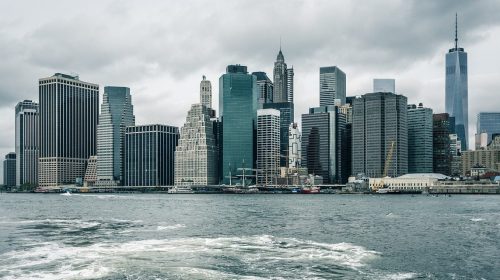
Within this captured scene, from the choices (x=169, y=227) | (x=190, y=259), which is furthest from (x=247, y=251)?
(x=169, y=227)

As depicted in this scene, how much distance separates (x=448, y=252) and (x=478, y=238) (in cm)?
→ 1466

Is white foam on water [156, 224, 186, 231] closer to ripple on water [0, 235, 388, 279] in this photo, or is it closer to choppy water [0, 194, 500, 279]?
choppy water [0, 194, 500, 279]

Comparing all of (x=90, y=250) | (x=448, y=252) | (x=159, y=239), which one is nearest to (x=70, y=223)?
(x=159, y=239)

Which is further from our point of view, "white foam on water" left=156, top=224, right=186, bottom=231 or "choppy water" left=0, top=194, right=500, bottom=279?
"white foam on water" left=156, top=224, right=186, bottom=231

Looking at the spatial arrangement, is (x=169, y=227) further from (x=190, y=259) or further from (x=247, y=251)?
(x=190, y=259)

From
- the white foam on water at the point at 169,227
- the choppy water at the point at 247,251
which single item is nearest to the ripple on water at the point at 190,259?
the choppy water at the point at 247,251

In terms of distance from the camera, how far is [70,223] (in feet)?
307

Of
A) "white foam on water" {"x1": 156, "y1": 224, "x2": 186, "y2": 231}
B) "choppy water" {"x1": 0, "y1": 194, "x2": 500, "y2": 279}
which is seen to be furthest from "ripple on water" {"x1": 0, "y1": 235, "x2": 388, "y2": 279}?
"white foam on water" {"x1": 156, "y1": 224, "x2": 186, "y2": 231}

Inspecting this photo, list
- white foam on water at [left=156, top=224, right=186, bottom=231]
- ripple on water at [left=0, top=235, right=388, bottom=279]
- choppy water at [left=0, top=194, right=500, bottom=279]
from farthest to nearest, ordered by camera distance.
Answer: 1. white foam on water at [left=156, top=224, right=186, bottom=231]
2. choppy water at [left=0, top=194, right=500, bottom=279]
3. ripple on water at [left=0, top=235, right=388, bottom=279]

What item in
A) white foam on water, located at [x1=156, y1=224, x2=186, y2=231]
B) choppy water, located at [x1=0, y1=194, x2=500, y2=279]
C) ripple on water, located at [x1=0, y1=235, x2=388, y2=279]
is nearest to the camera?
Answer: ripple on water, located at [x1=0, y1=235, x2=388, y2=279]

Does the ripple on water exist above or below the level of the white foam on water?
above

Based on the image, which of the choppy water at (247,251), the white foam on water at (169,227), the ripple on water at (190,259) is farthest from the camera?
the white foam on water at (169,227)

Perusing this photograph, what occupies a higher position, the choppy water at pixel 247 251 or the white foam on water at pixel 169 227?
the choppy water at pixel 247 251

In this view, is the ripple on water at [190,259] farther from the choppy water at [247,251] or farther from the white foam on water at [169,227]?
the white foam on water at [169,227]
